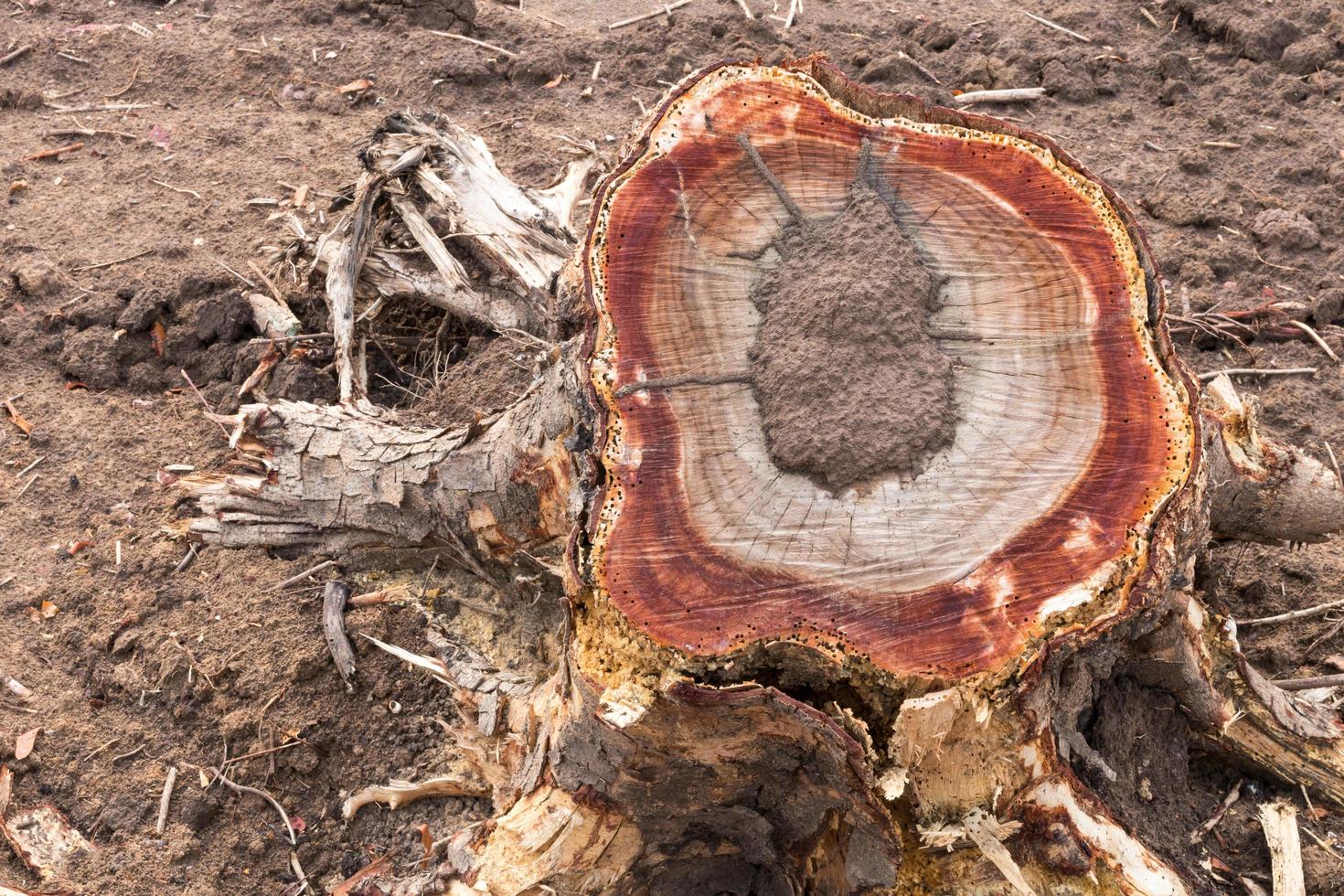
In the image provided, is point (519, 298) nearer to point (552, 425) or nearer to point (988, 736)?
point (552, 425)

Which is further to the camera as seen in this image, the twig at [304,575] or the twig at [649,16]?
the twig at [649,16]

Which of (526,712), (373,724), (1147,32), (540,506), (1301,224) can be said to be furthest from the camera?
(1147,32)

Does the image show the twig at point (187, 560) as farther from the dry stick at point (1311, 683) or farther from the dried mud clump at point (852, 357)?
the dry stick at point (1311, 683)

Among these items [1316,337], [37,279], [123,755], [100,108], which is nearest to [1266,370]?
[1316,337]

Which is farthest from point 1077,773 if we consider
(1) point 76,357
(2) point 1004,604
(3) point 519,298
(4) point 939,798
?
(1) point 76,357

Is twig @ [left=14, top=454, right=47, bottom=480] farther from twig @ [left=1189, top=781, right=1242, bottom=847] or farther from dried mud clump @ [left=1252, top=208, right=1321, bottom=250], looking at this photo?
dried mud clump @ [left=1252, top=208, right=1321, bottom=250]

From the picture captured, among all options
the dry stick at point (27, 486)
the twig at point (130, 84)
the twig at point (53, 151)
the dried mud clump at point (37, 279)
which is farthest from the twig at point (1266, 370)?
the twig at point (130, 84)

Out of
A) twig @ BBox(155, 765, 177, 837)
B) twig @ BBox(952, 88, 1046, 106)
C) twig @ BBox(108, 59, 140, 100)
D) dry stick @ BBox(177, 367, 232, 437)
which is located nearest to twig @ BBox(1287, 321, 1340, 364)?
twig @ BBox(952, 88, 1046, 106)
